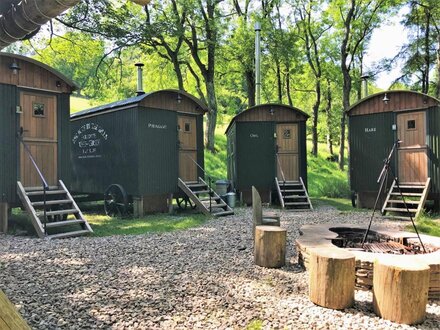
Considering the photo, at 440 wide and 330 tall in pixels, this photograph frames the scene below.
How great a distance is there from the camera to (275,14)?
2486cm

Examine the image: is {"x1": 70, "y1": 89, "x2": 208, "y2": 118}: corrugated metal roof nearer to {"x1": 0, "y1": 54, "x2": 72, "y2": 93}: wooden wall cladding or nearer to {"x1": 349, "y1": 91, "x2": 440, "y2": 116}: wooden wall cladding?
{"x1": 0, "y1": 54, "x2": 72, "y2": 93}: wooden wall cladding

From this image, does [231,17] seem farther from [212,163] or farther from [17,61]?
[17,61]

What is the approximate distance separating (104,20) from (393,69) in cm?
1632

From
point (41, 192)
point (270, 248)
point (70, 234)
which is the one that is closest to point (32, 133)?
point (41, 192)

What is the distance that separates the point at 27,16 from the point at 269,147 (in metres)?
11.6

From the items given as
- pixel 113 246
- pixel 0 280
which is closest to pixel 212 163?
pixel 113 246

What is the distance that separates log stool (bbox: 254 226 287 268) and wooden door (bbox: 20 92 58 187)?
228 inches

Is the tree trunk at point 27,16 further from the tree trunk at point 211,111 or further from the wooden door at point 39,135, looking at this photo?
the tree trunk at point 211,111

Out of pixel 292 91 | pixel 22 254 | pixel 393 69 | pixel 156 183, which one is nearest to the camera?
pixel 22 254

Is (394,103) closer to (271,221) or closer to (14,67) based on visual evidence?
(271,221)

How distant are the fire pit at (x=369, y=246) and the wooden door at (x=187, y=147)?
19.7ft

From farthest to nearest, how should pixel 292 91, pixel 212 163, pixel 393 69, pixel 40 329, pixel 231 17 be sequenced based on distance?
pixel 292 91 → pixel 231 17 → pixel 393 69 → pixel 212 163 → pixel 40 329

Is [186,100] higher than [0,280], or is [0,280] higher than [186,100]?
[186,100]

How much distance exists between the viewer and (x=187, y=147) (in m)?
11.9
